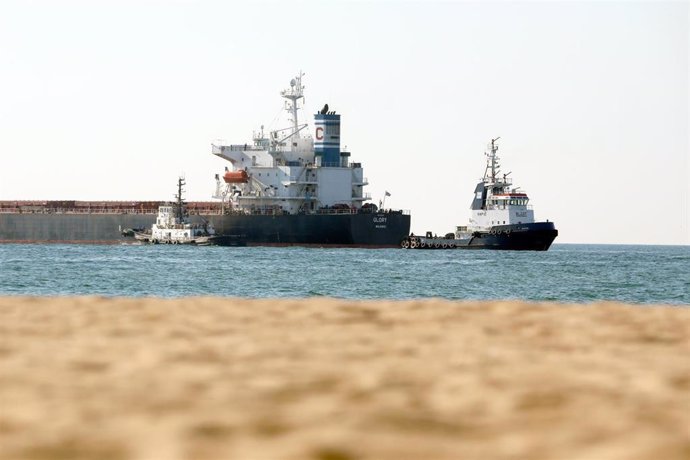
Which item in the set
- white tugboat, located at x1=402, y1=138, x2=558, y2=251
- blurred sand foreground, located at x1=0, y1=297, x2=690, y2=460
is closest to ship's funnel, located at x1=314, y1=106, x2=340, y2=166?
white tugboat, located at x1=402, y1=138, x2=558, y2=251

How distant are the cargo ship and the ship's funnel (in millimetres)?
78

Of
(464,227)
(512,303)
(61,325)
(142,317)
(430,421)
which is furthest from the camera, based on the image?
(464,227)

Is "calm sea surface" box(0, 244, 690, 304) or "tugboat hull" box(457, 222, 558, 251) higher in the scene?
"tugboat hull" box(457, 222, 558, 251)

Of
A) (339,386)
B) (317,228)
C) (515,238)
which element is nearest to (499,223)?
(515,238)

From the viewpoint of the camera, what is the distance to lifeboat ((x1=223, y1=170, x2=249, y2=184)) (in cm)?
9075

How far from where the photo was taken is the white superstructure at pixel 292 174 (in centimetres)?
9081

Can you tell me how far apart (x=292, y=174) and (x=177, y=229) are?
980 centimetres

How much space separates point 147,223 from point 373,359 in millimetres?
89141

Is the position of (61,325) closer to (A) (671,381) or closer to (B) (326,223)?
(A) (671,381)

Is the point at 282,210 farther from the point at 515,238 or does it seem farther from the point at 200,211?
the point at 515,238

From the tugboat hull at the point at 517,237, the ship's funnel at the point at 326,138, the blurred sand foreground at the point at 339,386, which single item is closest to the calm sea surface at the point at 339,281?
the blurred sand foreground at the point at 339,386

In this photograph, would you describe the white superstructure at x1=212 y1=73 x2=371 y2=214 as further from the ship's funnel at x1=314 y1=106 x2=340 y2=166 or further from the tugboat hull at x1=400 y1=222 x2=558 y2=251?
the tugboat hull at x1=400 y1=222 x2=558 y2=251

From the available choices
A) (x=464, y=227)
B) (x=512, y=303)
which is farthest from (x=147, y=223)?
(x=512, y=303)

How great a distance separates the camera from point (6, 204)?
345 feet
